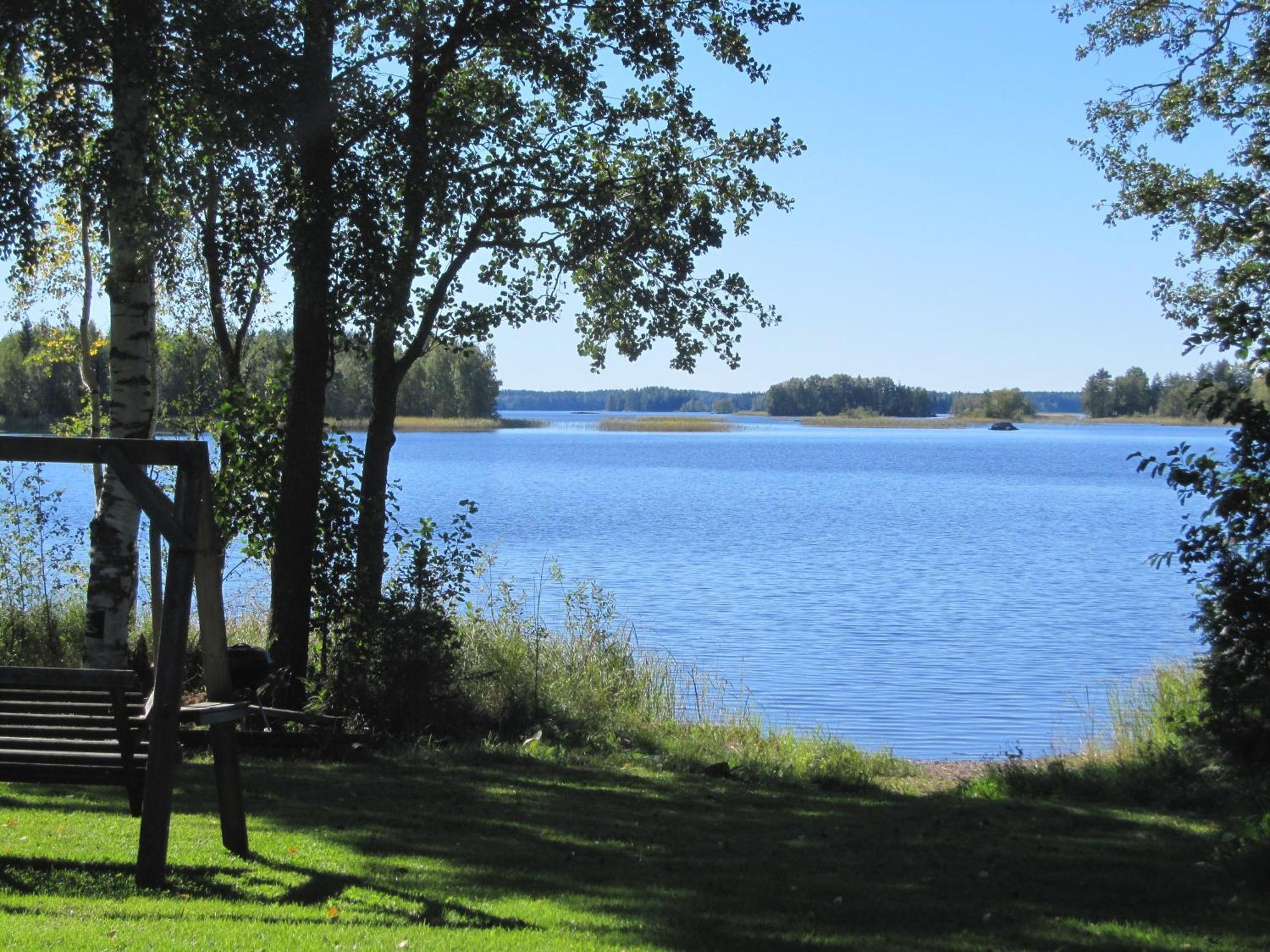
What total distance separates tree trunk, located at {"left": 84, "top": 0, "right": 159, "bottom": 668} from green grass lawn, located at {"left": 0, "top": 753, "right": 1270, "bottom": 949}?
7.46ft

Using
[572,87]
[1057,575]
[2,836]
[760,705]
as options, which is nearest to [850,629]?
[760,705]

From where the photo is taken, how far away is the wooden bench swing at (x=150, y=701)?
580 cm

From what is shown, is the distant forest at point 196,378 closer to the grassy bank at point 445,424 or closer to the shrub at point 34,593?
the shrub at point 34,593

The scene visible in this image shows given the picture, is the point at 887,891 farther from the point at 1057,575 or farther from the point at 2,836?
the point at 1057,575

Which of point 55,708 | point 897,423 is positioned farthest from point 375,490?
point 897,423

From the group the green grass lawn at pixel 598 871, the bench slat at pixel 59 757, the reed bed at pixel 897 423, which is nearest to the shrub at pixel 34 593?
the green grass lawn at pixel 598 871

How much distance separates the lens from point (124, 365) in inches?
411

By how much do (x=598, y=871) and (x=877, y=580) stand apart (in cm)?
2162

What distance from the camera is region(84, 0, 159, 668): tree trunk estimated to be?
9.89 m

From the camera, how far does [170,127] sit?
398 inches

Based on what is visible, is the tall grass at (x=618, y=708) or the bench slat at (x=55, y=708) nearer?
the bench slat at (x=55, y=708)

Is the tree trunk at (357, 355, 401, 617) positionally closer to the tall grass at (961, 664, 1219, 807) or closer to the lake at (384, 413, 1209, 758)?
the tall grass at (961, 664, 1219, 807)

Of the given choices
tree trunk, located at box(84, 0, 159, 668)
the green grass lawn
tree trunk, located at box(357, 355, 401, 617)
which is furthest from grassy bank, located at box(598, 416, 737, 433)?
the green grass lawn

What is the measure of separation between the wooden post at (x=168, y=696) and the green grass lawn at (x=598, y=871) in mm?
220
